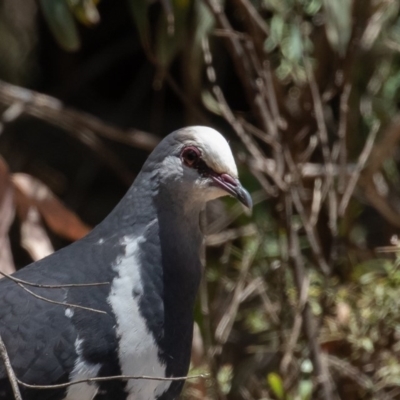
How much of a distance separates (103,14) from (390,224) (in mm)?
1985

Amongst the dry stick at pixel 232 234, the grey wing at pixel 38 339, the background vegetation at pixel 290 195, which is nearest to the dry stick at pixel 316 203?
the background vegetation at pixel 290 195

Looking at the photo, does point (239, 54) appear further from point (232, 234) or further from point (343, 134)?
point (232, 234)

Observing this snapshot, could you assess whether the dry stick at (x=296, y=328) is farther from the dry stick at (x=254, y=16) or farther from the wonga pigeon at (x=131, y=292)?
the dry stick at (x=254, y=16)

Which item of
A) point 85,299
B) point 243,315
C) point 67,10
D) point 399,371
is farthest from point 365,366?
point 67,10

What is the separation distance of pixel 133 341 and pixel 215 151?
0.41 meters

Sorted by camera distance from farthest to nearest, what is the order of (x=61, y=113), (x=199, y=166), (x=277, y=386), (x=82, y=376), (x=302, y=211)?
(x=61, y=113) → (x=302, y=211) → (x=277, y=386) → (x=199, y=166) → (x=82, y=376)

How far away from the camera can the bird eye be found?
2260mm

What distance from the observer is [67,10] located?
298 cm

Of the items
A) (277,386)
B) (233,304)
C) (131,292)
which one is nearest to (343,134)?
(233,304)

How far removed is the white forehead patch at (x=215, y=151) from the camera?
2.24 meters

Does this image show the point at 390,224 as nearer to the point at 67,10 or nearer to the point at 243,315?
the point at 243,315

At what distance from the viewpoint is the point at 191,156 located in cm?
226

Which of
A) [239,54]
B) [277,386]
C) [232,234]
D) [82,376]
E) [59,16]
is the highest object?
[59,16]

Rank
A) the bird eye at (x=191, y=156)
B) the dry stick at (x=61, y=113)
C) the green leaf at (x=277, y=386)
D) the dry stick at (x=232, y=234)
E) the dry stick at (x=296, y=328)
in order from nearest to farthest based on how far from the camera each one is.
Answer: the bird eye at (x=191, y=156) < the green leaf at (x=277, y=386) < the dry stick at (x=296, y=328) < the dry stick at (x=232, y=234) < the dry stick at (x=61, y=113)
